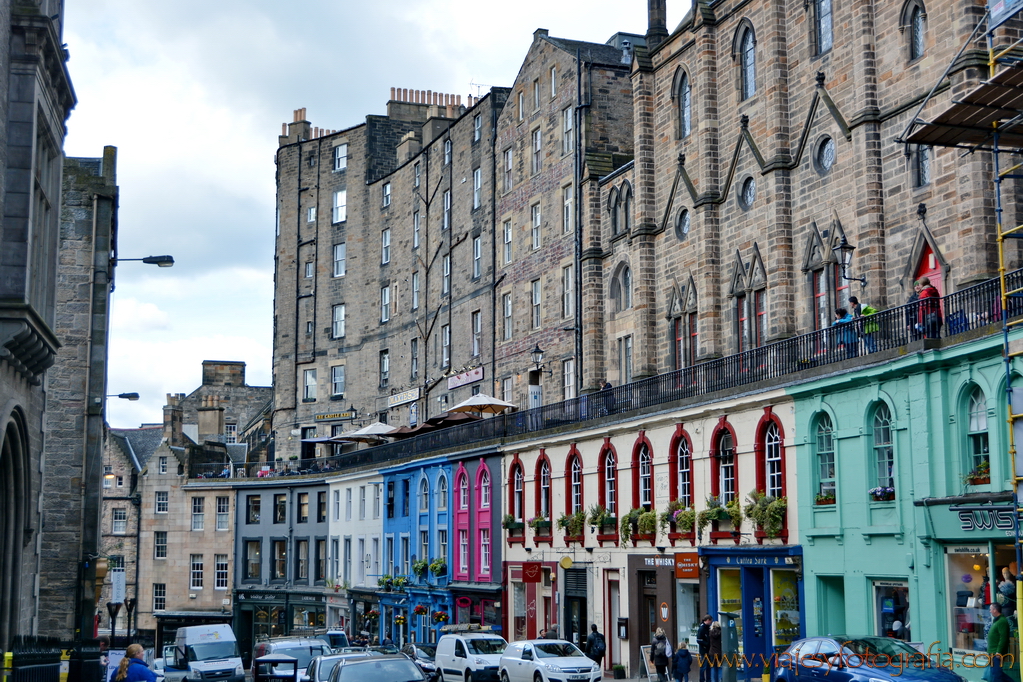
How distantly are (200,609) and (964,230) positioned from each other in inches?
2061

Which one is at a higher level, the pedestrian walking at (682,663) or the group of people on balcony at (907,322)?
the group of people on balcony at (907,322)

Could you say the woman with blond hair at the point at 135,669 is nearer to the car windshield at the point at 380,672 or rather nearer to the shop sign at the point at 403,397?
the car windshield at the point at 380,672

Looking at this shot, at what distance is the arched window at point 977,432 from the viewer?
77.3 feet

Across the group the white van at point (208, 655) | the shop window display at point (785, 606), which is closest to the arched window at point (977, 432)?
the shop window display at point (785, 606)

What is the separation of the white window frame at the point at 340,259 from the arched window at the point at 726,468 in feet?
136

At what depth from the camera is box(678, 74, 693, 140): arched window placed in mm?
39312

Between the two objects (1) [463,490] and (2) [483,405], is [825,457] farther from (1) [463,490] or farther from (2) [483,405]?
(1) [463,490]

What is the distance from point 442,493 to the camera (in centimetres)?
5106

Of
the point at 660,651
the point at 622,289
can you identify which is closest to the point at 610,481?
the point at 660,651

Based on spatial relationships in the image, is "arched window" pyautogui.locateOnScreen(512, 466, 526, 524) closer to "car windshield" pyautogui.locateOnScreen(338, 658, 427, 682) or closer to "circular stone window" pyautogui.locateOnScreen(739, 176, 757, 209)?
"circular stone window" pyautogui.locateOnScreen(739, 176, 757, 209)

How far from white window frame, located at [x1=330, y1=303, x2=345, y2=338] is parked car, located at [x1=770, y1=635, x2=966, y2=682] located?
50.7 m

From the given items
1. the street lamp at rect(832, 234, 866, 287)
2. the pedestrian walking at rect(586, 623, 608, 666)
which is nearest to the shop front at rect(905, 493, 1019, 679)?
the street lamp at rect(832, 234, 866, 287)

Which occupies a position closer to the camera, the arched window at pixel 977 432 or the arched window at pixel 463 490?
the arched window at pixel 977 432

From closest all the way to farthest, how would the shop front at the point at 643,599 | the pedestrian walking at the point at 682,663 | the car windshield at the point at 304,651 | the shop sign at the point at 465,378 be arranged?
the pedestrian walking at the point at 682,663
the car windshield at the point at 304,651
the shop front at the point at 643,599
the shop sign at the point at 465,378
